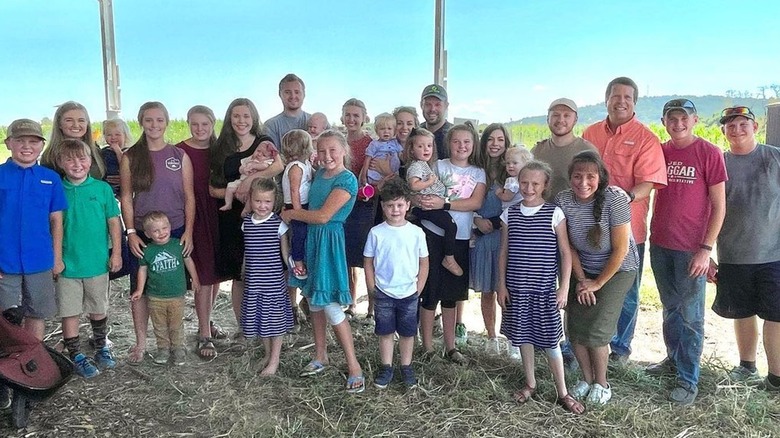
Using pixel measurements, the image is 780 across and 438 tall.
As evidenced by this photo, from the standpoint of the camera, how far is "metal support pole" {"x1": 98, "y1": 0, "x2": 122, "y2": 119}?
6434 mm

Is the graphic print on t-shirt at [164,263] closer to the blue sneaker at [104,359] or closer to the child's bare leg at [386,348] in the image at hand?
the blue sneaker at [104,359]

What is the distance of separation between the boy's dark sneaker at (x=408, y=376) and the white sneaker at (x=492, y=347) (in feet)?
2.42

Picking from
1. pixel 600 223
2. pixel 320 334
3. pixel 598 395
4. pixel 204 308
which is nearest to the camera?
pixel 600 223

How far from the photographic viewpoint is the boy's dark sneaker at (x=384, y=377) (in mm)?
3422

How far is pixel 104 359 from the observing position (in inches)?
148

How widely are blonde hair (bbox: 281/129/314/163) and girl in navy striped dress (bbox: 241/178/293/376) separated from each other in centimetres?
25

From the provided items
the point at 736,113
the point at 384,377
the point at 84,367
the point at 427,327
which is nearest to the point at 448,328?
the point at 427,327

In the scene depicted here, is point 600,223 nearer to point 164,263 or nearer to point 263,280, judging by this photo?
point 263,280

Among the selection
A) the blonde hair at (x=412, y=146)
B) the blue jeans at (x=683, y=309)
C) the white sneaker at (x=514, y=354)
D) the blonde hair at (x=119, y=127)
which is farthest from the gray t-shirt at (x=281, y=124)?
the blue jeans at (x=683, y=309)

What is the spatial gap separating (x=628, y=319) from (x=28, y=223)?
381 cm

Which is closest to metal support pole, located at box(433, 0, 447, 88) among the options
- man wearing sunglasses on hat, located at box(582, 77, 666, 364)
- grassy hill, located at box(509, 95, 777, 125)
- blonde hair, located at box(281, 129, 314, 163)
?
grassy hill, located at box(509, 95, 777, 125)

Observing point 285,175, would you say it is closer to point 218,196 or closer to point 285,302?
point 218,196

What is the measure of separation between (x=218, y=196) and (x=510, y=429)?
2346 mm

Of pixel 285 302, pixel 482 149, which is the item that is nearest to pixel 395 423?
pixel 285 302
